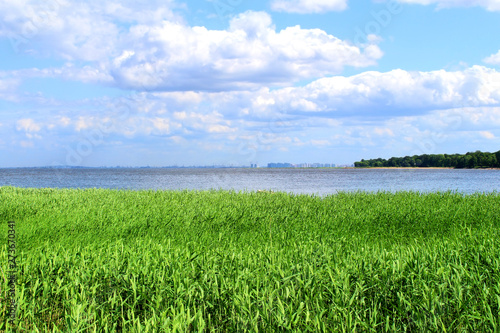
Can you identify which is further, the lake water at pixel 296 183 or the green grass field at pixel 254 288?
the lake water at pixel 296 183

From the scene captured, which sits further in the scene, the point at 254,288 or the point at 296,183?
the point at 296,183

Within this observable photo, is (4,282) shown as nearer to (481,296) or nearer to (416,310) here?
(416,310)

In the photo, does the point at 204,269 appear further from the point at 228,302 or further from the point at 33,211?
the point at 33,211

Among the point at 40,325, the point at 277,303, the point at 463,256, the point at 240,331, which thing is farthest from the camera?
the point at 463,256

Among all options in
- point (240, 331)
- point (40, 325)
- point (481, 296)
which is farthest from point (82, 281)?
point (481, 296)

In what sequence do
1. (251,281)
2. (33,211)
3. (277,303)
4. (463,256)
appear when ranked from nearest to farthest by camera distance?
(277,303)
(251,281)
(463,256)
(33,211)

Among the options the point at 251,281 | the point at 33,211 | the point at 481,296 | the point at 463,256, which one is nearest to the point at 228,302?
the point at 251,281

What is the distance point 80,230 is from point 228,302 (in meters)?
6.74

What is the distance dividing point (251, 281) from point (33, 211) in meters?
10.4

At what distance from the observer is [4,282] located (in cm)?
541

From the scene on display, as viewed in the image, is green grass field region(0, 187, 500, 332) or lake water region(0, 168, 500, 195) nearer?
green grass field region(0, 187, 500, 332)

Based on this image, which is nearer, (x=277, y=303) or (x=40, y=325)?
(x=277, y=303)

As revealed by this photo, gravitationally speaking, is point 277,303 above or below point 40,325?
above

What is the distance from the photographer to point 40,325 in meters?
4.59
